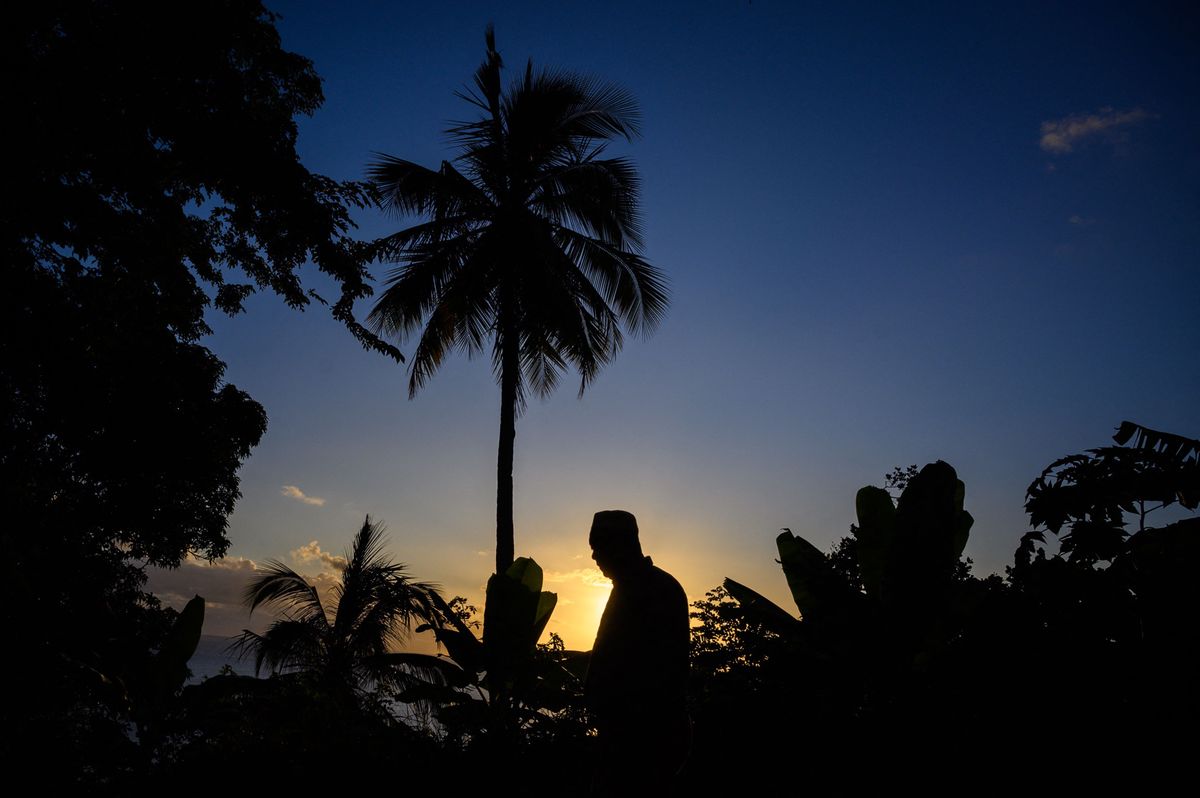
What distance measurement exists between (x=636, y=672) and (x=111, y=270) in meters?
8.26

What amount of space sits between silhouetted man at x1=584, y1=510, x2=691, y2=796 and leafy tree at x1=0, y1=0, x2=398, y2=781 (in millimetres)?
6602

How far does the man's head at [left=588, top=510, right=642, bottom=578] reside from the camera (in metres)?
2.59

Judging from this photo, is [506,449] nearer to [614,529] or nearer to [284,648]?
[284,648]

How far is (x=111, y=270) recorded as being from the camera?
7.57m

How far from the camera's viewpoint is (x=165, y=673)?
6789mm

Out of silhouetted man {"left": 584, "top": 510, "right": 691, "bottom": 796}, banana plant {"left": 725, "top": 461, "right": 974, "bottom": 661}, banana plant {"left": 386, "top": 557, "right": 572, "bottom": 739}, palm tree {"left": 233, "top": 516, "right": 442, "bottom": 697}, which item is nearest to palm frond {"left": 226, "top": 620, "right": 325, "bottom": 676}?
palm tree {"left": 233, "top": 516, "right": 442, "bottom": 697}

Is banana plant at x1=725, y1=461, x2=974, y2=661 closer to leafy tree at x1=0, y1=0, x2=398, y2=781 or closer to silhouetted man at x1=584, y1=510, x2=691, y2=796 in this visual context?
silhouetted man at x1=584, y1=510, x2=691, y2=796

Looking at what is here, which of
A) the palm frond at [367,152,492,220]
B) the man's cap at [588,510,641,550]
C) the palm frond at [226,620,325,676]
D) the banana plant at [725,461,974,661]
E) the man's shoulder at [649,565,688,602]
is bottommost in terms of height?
the palm frond at [226,620,325,676]

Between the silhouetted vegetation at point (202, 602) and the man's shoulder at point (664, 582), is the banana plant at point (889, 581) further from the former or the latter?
the man's shoulder at point (664, 582)

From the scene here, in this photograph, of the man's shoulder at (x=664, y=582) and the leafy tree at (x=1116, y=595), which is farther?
the leafy tree at (x=1116, y=595)

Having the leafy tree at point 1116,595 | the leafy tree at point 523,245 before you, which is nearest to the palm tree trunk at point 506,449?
the leafy tree at point 523,245

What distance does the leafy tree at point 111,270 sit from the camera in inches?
261

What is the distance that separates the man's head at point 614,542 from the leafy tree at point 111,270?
6635 mm

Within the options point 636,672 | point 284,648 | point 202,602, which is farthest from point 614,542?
point 284,648
